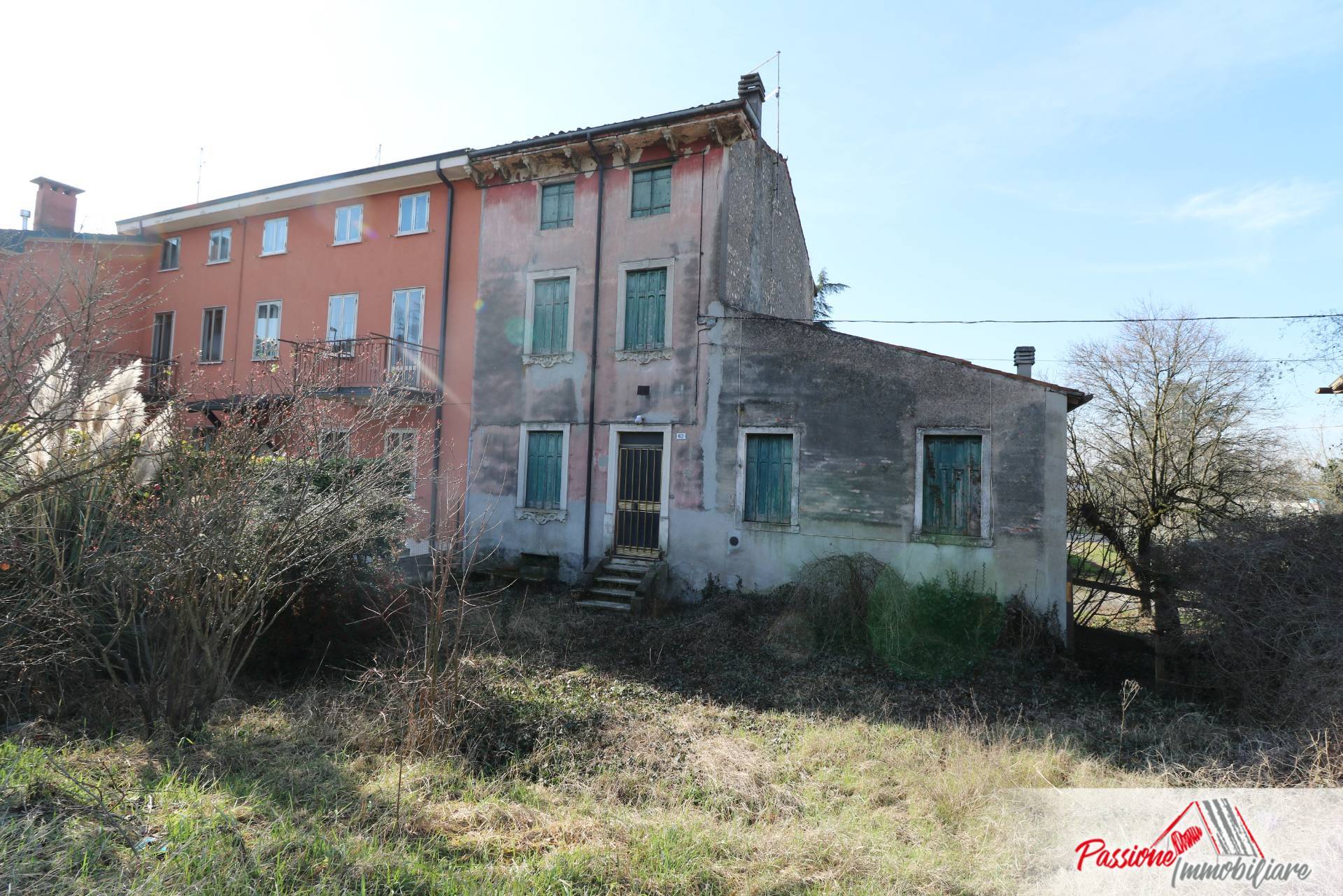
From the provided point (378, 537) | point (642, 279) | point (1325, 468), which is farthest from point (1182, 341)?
point (378, 537)

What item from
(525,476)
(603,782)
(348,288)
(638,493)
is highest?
(348,288)

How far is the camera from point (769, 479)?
11.4 metres

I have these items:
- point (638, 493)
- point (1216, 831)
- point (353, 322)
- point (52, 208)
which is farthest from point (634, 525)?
point (52, 208)

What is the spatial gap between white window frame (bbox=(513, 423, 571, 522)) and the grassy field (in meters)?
5.01

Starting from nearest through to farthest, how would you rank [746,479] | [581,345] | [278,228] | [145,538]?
[145,538] → [746,479] → [581,345] → [278,228]

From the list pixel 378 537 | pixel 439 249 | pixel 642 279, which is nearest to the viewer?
pixel 378 537

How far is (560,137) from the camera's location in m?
13.0

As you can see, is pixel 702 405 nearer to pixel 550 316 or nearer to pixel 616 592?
pixel 616 592

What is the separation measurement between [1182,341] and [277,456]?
14864 millimetres

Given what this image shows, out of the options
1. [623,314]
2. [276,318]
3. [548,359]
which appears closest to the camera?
[623,314]

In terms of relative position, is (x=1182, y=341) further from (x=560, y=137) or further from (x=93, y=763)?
(x=93, y=763)

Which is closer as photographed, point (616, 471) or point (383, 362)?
point (616, 471)

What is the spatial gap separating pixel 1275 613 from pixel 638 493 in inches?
342

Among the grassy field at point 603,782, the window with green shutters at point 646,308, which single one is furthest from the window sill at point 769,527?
the window with green shutters at point 646,308
